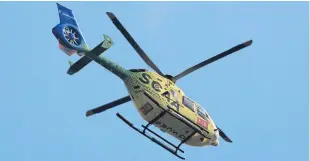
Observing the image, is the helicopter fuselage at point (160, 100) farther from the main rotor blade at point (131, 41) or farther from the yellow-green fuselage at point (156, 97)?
the main rotor blade at point (131, 41)

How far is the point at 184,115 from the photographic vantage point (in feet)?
95.4

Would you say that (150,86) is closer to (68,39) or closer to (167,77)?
(167,77)

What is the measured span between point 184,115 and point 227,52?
120 inches

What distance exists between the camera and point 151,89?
28.7 m

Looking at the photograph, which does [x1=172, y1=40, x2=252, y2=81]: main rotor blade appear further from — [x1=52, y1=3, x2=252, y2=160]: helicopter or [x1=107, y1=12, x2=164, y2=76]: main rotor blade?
[x1=107, y1=12, x2=164, y2=76]: main rotor blade

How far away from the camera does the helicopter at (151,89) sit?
92.9 feet

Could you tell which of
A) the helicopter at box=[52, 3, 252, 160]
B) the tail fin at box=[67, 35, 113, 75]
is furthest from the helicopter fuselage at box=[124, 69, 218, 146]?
the tail fin at box=[67, 35, 113, 75]

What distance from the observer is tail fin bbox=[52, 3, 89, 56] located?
2823 cm

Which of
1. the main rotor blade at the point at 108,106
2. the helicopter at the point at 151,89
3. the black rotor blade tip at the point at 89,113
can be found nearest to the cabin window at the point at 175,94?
the helicopter at the point at 151,89

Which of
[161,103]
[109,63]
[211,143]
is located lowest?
[211,143]

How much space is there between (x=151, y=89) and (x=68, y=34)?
3.91 m

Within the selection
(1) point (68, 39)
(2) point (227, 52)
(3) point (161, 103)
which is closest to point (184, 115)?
(3) point (161, 103)

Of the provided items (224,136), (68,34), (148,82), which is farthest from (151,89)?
(224,136)

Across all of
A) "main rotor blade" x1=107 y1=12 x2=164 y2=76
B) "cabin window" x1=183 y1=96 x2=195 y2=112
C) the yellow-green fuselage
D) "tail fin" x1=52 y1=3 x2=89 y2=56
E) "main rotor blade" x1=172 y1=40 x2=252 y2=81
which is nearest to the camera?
"main rotor blade" x1=107 y1=12 x2=164 y2=76
